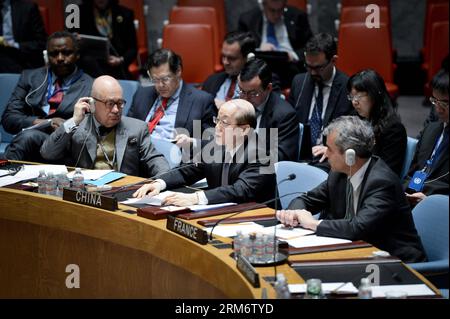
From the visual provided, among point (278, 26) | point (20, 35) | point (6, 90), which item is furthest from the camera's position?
point (278, 26)

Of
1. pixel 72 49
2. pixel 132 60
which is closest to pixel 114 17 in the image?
pixel 132 60

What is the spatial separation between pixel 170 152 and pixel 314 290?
6.88 ft

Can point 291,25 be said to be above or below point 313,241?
above

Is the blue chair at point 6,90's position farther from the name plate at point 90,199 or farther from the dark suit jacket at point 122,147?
the name plate at point 90,199

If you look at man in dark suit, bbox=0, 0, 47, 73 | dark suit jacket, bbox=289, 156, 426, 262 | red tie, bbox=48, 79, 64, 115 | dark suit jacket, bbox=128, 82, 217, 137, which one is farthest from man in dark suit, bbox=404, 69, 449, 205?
man in dark suit, bbox=0, 0, 47, 73

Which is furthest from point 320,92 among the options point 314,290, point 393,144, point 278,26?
point 314,290

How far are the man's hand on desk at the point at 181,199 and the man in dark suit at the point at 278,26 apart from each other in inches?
121

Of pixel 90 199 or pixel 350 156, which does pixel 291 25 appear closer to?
pixel 90 199

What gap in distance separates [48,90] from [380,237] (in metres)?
2.95

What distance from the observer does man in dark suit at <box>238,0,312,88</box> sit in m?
6.53

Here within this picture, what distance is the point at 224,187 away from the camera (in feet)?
12.1

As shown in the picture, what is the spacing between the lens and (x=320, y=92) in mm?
5148

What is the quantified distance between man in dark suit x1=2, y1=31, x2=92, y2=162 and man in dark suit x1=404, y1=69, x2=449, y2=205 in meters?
2.27
